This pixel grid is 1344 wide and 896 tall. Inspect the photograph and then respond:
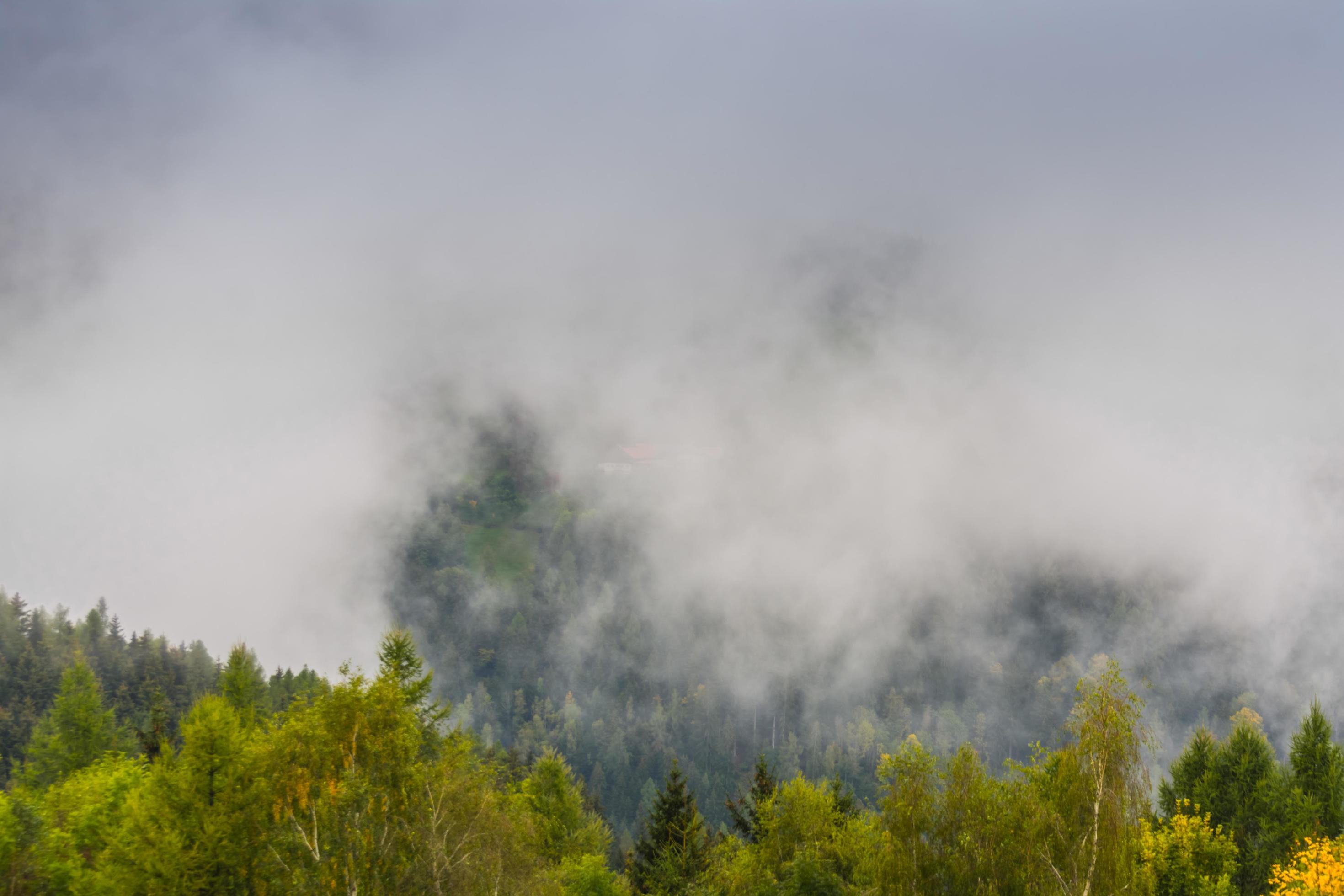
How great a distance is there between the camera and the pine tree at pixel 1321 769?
59.0m

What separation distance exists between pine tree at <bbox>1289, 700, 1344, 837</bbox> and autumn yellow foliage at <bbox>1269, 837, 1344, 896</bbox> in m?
11.3

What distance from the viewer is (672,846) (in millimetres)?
69688

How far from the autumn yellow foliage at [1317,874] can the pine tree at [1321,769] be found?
11.3m

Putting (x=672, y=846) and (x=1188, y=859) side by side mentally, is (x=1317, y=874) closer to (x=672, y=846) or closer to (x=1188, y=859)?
(x=1188, y=859)

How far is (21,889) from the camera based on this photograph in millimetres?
42688

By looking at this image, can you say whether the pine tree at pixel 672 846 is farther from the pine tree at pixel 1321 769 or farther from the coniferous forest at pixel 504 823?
the pine tree at pixel 1321 769

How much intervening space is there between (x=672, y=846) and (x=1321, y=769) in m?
52.2

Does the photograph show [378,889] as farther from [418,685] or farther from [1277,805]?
[1277,805]

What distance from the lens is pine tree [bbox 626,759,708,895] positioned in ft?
220

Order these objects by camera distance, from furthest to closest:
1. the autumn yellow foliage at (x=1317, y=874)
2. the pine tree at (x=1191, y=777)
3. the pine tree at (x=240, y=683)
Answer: the pine tree at (x=240, y=683), the pine tree at (x=1191, y=777), the autumn yellow foliage at (x=1317, y=874)

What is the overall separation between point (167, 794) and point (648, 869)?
45.9 m

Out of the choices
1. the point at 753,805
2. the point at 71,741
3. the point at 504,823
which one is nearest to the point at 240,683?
the point at 71,741

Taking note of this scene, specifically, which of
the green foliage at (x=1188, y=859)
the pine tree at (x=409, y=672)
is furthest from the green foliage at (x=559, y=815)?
the green foliage at (x=1188, y=859)

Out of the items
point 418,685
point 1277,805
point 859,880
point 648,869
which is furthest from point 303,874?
point 1277,805
